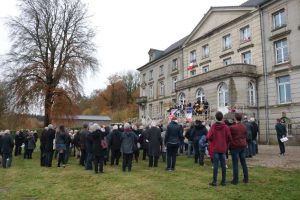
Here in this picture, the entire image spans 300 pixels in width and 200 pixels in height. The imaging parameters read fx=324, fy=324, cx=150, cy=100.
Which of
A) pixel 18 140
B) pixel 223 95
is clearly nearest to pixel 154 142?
pixel 18 140

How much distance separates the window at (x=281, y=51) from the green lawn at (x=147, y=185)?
1813cm

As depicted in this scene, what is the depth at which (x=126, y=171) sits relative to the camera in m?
11.9

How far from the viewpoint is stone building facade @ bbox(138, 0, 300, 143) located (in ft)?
85.3

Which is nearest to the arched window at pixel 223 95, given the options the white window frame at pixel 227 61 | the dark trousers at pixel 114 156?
the white window frame at pixel 227 61

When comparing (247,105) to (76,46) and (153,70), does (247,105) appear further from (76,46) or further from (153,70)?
(153,70)

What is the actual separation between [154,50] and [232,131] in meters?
43.8

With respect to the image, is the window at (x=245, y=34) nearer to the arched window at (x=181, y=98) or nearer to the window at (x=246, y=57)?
the window at (x=246, y=57)

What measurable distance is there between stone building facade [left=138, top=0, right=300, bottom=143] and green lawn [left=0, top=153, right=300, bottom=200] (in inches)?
609

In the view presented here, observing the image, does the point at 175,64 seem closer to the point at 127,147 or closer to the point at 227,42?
the point at 227,42

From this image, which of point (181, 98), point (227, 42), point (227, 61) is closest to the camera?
point (227, 61)

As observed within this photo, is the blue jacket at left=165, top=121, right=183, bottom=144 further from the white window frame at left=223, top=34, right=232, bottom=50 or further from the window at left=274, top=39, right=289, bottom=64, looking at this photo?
the white window frame at left=223, top=34, right=232, bottom=50

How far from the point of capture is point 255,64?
29.5 m

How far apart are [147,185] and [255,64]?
76.6ft

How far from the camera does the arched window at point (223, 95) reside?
28.5 meters
